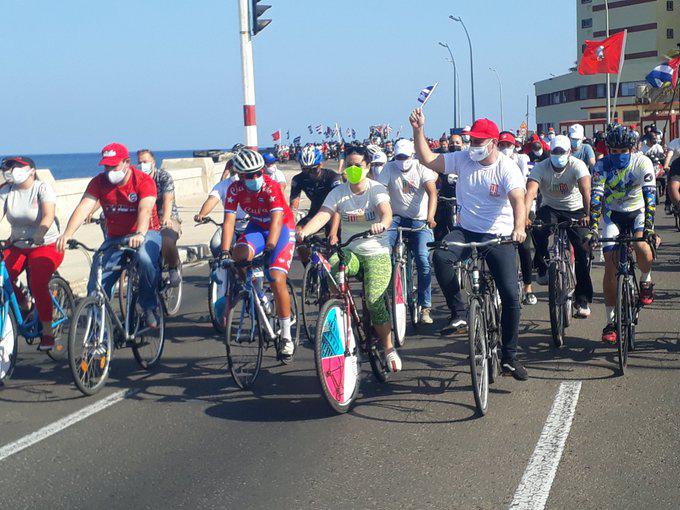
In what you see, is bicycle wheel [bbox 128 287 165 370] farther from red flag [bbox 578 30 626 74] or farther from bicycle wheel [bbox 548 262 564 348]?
red flag [bbox 578 30 626 74]

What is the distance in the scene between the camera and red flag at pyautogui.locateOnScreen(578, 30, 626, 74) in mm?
33844

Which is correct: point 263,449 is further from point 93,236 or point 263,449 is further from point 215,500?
point 93,236

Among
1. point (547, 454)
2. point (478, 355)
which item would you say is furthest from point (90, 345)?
point (547, 454)

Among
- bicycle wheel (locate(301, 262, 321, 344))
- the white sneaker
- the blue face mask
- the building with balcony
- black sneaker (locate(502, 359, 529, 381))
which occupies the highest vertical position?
the building with balcony

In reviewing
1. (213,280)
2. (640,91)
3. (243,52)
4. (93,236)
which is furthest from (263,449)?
(640,91)

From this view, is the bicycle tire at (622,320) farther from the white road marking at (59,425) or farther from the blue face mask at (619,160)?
the white road marking at (59,425)

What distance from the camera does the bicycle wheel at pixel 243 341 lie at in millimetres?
7199

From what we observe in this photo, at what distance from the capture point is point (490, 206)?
753cm

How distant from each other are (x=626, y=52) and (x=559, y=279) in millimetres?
94868

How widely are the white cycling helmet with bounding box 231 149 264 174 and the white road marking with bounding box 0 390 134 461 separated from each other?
1960 mm

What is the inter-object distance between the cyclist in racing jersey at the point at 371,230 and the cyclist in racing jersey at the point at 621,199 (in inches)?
75.0

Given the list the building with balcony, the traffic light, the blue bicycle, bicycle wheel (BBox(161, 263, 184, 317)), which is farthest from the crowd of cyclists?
the building with balcony

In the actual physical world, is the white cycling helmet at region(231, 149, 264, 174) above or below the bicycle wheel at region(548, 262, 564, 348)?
above

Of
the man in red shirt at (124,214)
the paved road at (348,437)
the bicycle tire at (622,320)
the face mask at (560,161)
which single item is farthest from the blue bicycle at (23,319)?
the face mask at (560,161)
